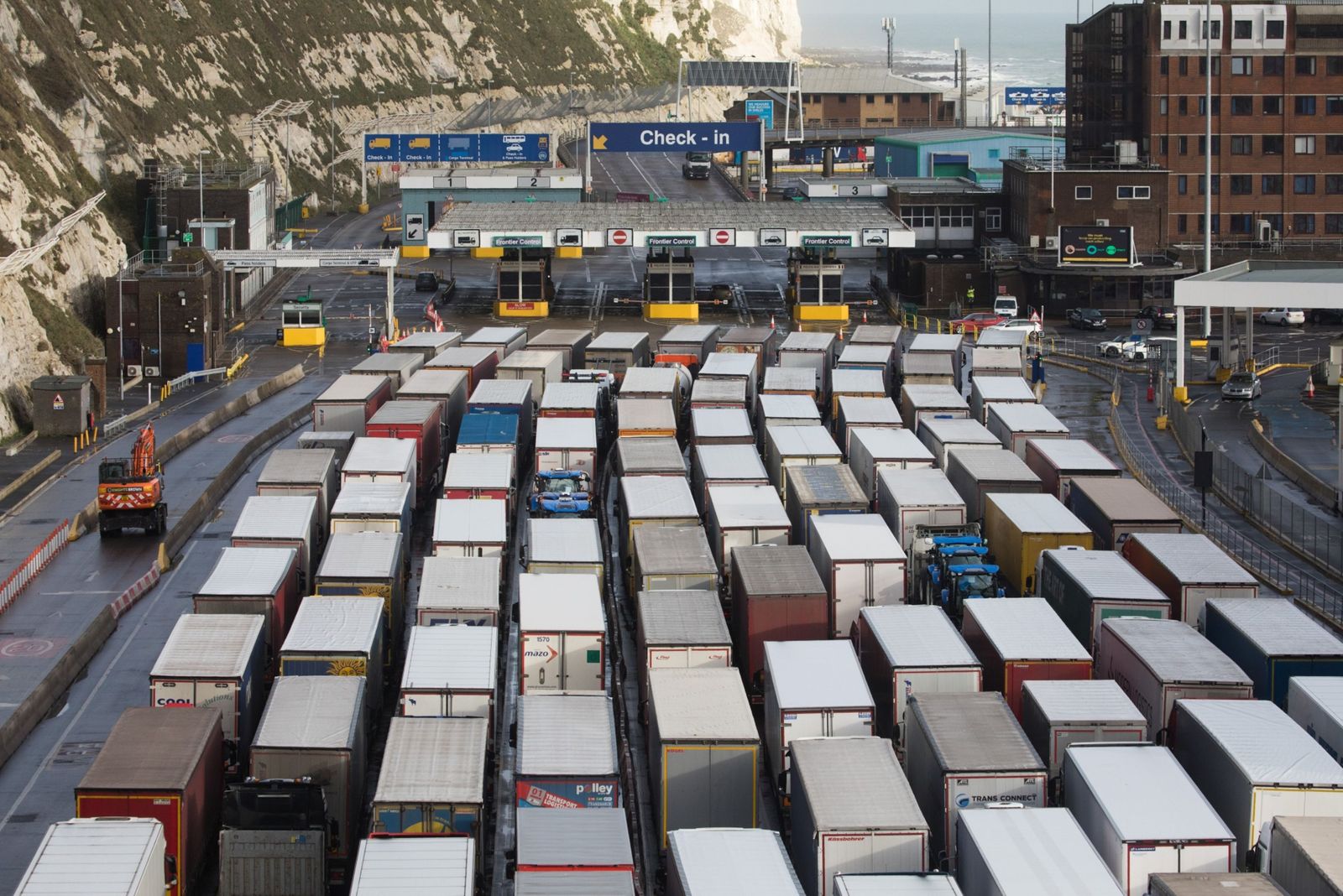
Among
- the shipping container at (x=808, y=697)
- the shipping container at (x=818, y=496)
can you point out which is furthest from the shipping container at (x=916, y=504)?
the shipping container at (x=808, y=697)

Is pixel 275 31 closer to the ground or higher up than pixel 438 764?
higher up

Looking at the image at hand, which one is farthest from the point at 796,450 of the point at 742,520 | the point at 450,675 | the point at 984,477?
the point at 450,675

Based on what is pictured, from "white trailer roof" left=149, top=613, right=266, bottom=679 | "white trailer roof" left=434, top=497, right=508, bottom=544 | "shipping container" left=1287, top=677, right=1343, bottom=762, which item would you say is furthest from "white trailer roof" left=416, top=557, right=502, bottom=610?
"shipping container" left=1287, top=677, right=1343, bottom=762

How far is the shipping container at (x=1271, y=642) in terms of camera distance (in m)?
38.1

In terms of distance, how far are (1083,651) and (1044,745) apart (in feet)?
13.0

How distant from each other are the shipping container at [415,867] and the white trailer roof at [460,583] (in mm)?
12396

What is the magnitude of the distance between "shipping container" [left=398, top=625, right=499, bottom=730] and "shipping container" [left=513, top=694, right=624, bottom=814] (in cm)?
103

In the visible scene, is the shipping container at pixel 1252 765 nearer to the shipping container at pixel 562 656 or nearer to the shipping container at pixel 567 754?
the shipping container at pixel 567 754

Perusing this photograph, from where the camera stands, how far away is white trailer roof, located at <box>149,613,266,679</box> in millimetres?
37344

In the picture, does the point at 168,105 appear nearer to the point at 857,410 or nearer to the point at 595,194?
the point at 595,194

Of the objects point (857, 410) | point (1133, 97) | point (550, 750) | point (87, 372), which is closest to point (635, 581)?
point (550, 750)

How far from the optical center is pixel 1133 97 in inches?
4259

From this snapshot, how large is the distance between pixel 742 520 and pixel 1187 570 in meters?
10.9

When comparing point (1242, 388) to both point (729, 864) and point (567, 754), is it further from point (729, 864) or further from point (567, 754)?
point (729, 864)
